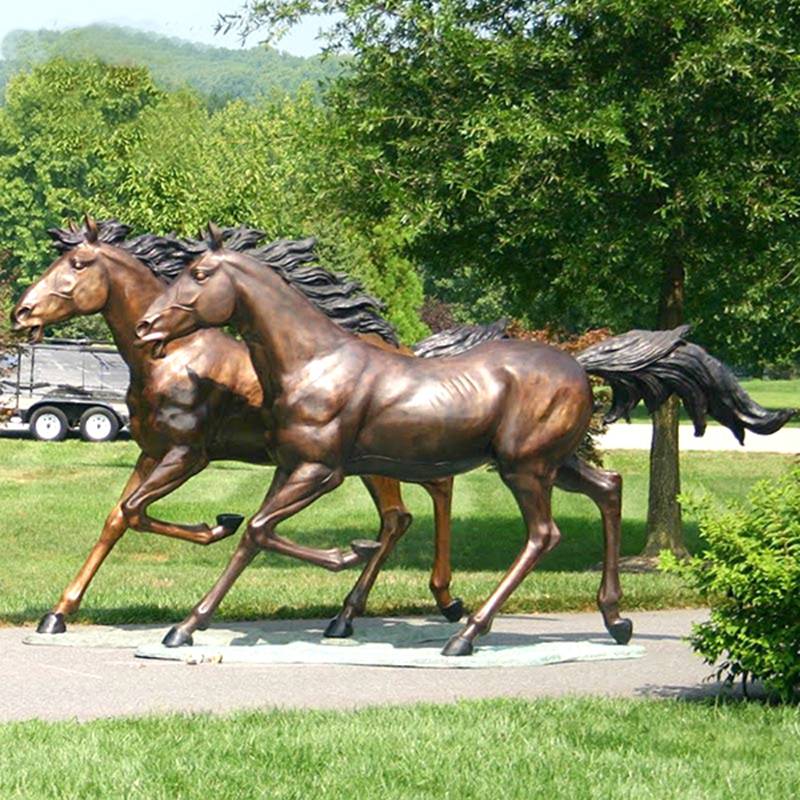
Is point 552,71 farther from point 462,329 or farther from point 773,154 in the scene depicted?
point 462,329

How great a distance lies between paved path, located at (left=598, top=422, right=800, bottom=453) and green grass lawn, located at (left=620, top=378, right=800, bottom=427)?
5283 mm

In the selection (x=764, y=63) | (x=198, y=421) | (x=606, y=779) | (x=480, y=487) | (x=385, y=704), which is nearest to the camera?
(x=606, y=779)

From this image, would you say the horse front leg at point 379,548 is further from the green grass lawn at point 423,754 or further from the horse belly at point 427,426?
the green grass lawn at point 423,754

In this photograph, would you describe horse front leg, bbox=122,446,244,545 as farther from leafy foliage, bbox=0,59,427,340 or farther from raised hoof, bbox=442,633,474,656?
leafy foliage, bbox=0,59,427,340

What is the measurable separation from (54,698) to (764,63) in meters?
8.74

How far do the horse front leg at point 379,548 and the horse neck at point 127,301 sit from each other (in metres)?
1.64

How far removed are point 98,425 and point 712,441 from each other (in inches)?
474

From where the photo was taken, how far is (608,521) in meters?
10.5

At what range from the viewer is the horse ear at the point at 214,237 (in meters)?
9.84

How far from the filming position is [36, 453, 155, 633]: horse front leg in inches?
419

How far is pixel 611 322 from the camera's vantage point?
2898 cm

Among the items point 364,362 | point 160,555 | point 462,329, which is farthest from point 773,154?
point 160,555

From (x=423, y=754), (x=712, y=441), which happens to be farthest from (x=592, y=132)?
(x=712, y=441)

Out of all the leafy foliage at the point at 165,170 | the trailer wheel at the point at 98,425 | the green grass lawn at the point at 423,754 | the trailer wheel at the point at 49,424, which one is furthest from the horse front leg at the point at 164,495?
the trailer wheel at the point at 49,424
